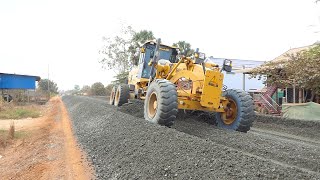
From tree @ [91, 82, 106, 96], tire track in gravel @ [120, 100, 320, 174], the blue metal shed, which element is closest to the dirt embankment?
tire track in gravel @ [120, 100, 320, 174]

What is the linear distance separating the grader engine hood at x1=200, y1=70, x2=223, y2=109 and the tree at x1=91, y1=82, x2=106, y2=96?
48387 millimetres

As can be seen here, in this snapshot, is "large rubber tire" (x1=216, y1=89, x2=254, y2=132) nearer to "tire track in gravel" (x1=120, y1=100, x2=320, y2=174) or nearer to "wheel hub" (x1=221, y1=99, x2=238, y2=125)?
"wheel hub" (x1=221, y1=99, x2=238, y2=125)

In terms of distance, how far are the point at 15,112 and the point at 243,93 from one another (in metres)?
17.5

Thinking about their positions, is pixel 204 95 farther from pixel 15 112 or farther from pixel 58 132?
pixel 15 112

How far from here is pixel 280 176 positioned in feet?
A: 13.3

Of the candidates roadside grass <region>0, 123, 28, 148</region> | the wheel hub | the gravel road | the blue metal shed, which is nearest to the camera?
the gravel road

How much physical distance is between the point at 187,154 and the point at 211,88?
3.31 meters

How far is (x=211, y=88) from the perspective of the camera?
8516 millimetres

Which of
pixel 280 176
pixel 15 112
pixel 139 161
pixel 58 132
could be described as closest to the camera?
pixel 280 176

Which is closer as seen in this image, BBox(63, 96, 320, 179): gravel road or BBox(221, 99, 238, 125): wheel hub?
BBox(63, 96, 320, 179): gravel road

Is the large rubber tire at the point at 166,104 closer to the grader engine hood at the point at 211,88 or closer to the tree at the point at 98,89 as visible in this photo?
the grader engine hood at the point at 211,88

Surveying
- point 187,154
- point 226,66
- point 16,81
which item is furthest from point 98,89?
point 187,154

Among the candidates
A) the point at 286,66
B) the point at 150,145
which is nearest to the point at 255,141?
the point at 150,145

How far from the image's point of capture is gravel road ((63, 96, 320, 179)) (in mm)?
4527
